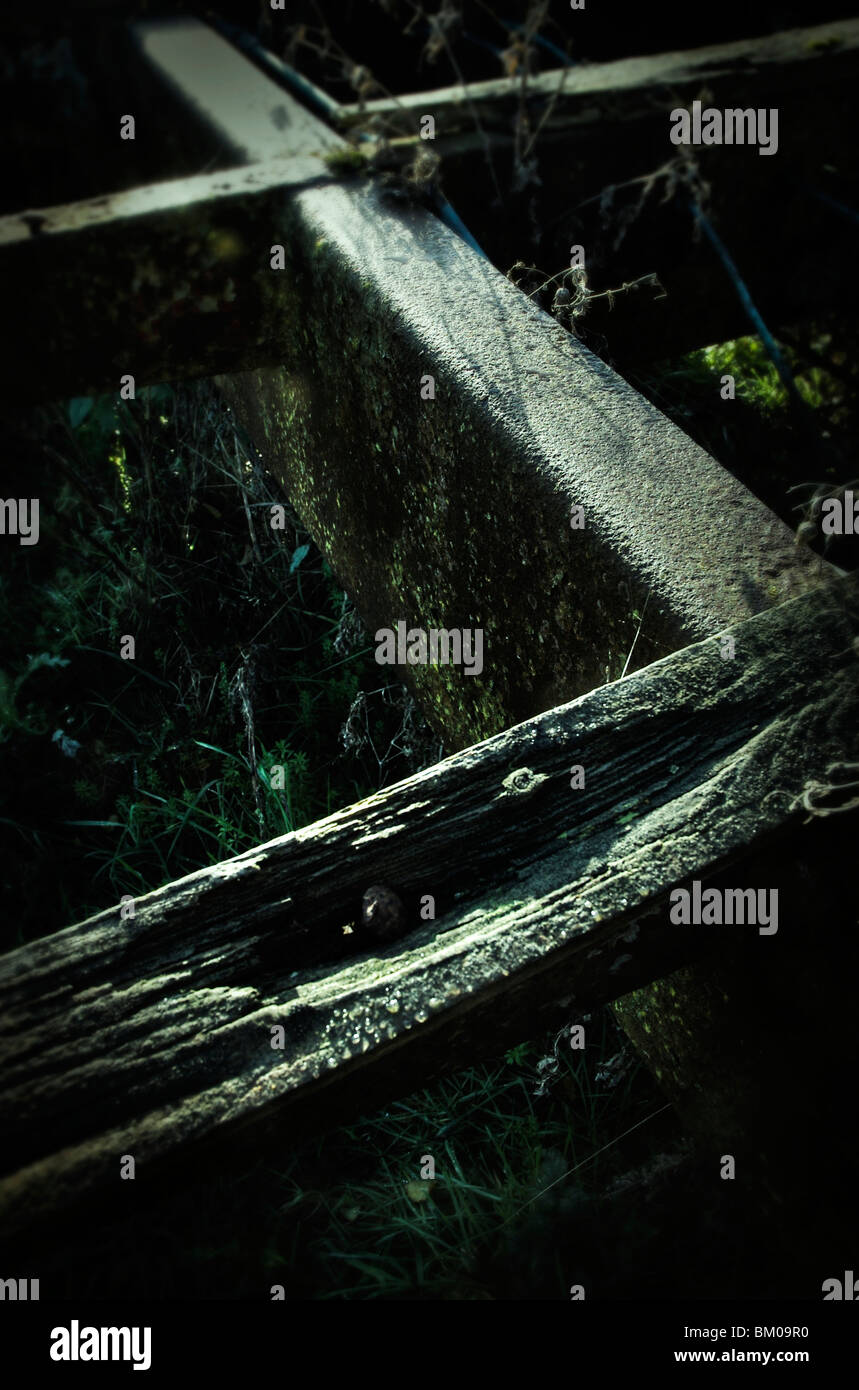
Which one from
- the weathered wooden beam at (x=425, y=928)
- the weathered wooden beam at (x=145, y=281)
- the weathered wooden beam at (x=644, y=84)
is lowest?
the weathered wooden beam at (x=425, y=928)

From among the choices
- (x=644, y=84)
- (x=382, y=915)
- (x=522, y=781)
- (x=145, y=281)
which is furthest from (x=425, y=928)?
(x=644, y=84)

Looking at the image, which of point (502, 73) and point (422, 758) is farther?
point (502, 73)

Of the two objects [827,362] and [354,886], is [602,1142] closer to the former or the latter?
[354,886]

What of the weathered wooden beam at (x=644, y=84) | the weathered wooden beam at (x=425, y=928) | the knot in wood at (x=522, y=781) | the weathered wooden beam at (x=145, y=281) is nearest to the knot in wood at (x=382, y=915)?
the weathered wooden beam at (x=425, y=928)

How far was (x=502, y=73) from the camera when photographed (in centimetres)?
366

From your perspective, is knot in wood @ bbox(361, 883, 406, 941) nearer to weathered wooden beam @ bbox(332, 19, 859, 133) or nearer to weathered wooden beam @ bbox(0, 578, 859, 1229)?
weathered wooden beam @ bbox(0, 578, 859, 1229)

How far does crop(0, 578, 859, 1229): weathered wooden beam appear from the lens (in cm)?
87

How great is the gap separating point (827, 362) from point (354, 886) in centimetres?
228

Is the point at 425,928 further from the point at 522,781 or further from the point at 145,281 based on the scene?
the point at 145,281

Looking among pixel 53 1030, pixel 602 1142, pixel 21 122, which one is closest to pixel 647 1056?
pixel 602 1142

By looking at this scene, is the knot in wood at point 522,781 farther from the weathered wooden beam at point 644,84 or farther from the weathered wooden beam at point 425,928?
the weathered wooden beam at point 644,84

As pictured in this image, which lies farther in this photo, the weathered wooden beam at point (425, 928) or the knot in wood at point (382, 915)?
the knot in wood at point (382, 915)

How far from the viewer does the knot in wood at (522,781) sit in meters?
1.11
